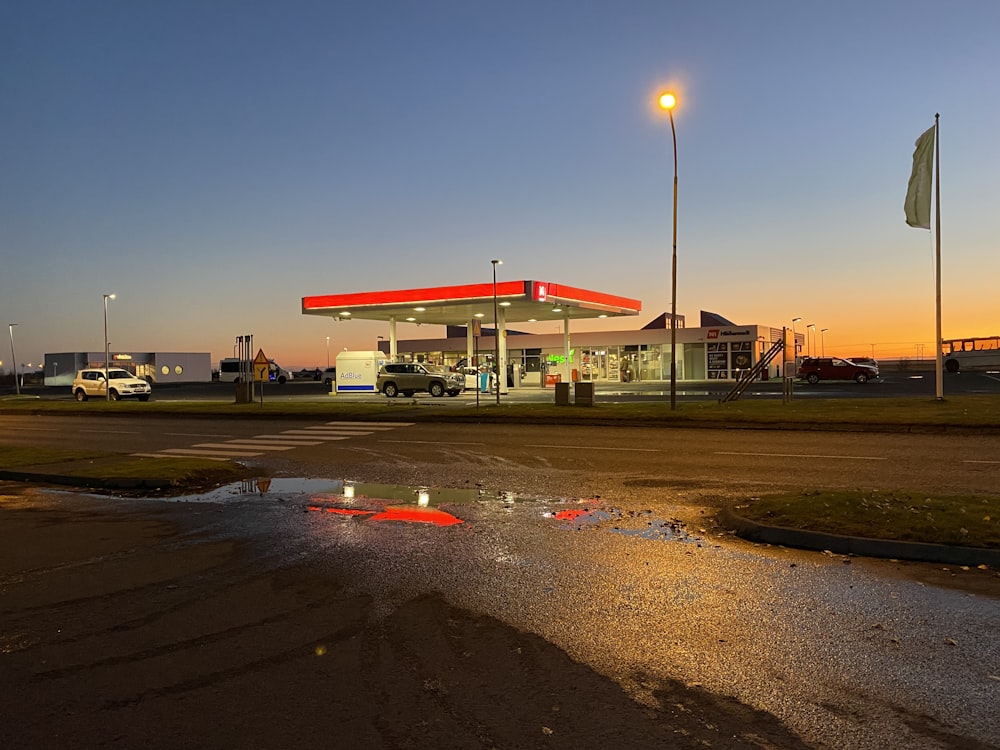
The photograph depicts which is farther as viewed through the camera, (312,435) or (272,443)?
(312,435)

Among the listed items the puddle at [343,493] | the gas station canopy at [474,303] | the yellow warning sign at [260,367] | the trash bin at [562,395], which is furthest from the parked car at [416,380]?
the puddle at [343,493]

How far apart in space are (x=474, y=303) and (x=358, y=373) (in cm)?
804

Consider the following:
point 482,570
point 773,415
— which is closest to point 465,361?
point 773,415

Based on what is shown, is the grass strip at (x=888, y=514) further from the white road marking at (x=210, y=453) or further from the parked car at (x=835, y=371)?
the parked car at (x=835, y=371)

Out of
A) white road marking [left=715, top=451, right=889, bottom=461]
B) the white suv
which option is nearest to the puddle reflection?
white road marking [left=715, top=451, right=889, bottom=461]

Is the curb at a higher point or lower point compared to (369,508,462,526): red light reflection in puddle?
higher

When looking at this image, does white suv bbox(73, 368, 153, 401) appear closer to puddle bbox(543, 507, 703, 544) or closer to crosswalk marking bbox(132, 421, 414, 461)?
crosswalk marking bbox(132, 421, 414, 461)

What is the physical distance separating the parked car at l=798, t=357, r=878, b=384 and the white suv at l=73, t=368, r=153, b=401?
43.7 m

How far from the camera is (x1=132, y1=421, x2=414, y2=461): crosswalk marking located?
649 inches

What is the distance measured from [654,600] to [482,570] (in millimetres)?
1643

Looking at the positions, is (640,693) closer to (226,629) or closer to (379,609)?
(379,609)

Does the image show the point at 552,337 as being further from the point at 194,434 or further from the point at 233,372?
the point at 194,434

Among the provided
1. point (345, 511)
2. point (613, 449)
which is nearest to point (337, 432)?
point (613, 449)

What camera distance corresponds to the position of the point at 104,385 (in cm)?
4272
